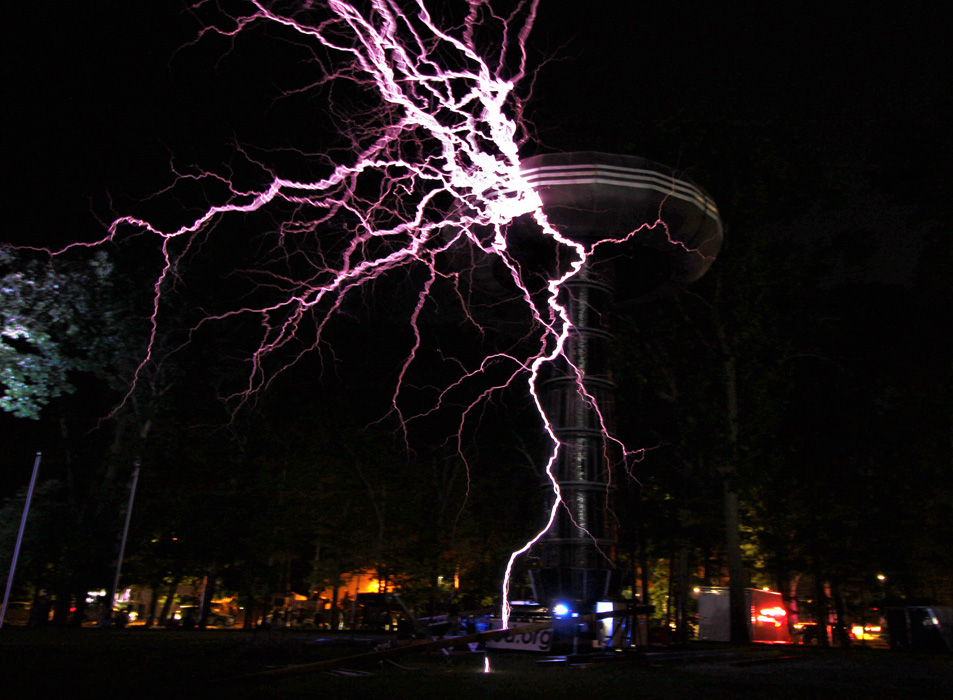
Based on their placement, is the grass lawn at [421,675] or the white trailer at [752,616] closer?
the grass lawn at [421,675]

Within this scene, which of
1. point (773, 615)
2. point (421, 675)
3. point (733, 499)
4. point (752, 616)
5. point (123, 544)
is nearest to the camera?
point (421, 675)

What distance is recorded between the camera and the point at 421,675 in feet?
19.8

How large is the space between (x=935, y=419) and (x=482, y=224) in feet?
37.9

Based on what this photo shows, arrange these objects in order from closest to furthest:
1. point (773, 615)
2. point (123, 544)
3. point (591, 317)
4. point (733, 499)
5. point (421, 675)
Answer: point (421, 675), point (591, 317), point (123, 544), point (733, 499), point (773, 615)

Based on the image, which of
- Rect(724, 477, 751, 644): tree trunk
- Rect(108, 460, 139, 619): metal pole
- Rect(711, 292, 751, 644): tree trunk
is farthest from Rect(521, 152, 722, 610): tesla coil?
Rect(108, 460, 139, 619): metal pole

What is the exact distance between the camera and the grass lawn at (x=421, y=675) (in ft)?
15.3

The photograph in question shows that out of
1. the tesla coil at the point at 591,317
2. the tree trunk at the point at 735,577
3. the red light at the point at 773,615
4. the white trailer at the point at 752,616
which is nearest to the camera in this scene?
the tesla coil at the point at 591,317

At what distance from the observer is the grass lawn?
15.3ft

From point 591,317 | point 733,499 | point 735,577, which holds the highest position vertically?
point 591,317

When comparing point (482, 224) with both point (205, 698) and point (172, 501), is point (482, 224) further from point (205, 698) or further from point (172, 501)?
point (172, 501)

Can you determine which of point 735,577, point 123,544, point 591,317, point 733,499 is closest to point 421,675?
point 591,317

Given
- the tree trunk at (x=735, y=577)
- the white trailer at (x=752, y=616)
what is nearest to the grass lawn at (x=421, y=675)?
the tree trunk at (x=735, y=577)

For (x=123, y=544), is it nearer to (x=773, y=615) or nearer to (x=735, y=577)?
(x=735, y=577)

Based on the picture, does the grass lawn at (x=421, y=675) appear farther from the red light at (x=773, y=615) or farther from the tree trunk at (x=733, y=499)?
the red light at (x=773, y=615)
